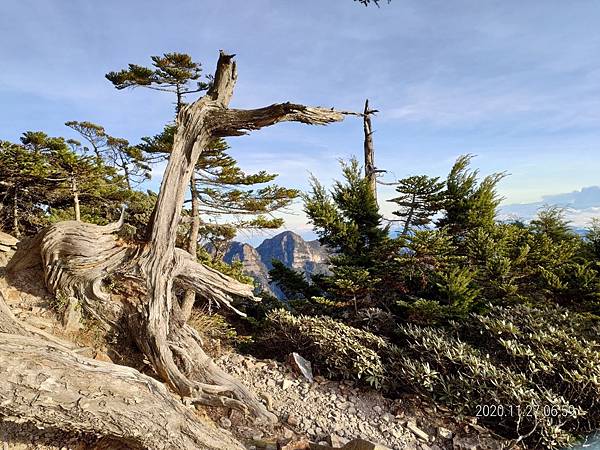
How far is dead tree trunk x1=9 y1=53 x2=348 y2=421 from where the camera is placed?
Answer: 171 inches

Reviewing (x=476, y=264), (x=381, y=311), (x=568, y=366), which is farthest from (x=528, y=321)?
(x=381, y=311)

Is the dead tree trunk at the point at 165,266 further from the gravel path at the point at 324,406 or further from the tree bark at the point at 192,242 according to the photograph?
the tree bark at the point at 192,242

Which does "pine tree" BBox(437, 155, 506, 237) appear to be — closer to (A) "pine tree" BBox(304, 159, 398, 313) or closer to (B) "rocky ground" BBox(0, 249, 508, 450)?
(A) "pine tree" BBox(304, 159, 398, 313)

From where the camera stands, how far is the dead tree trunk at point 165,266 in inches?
171

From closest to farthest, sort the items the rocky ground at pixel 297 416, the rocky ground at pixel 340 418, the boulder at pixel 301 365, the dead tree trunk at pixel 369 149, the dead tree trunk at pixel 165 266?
the rocky ground at pixel 297 416 < the dead tree trunk at pixel 165 266 < the rocky ground at pixel 340 418 < the boulder at pixel 301 365 < the dead tree trunk at pixel 369 149

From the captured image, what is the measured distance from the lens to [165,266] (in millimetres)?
4594

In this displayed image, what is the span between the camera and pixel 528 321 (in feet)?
22.2

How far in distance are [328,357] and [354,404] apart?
917 millimetres

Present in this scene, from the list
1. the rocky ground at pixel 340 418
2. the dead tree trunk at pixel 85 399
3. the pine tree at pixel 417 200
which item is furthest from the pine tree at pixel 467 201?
the dead tree trunk at pixel 85 399

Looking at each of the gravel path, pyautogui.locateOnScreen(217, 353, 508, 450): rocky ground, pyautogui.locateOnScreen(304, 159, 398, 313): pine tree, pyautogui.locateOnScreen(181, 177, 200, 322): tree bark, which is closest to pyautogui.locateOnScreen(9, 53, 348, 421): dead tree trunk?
pyautogui.locateOnScreen(217, 353, 508, 450): rocky ground

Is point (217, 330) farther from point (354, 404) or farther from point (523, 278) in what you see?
point (523, 278)

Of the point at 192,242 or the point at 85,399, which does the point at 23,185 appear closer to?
the point at 192,242

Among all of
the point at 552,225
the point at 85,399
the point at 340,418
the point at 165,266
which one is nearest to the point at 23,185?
the point at 165,266

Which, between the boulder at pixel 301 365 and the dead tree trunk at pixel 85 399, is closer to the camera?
the dead tree trunk at pixel 85 399
